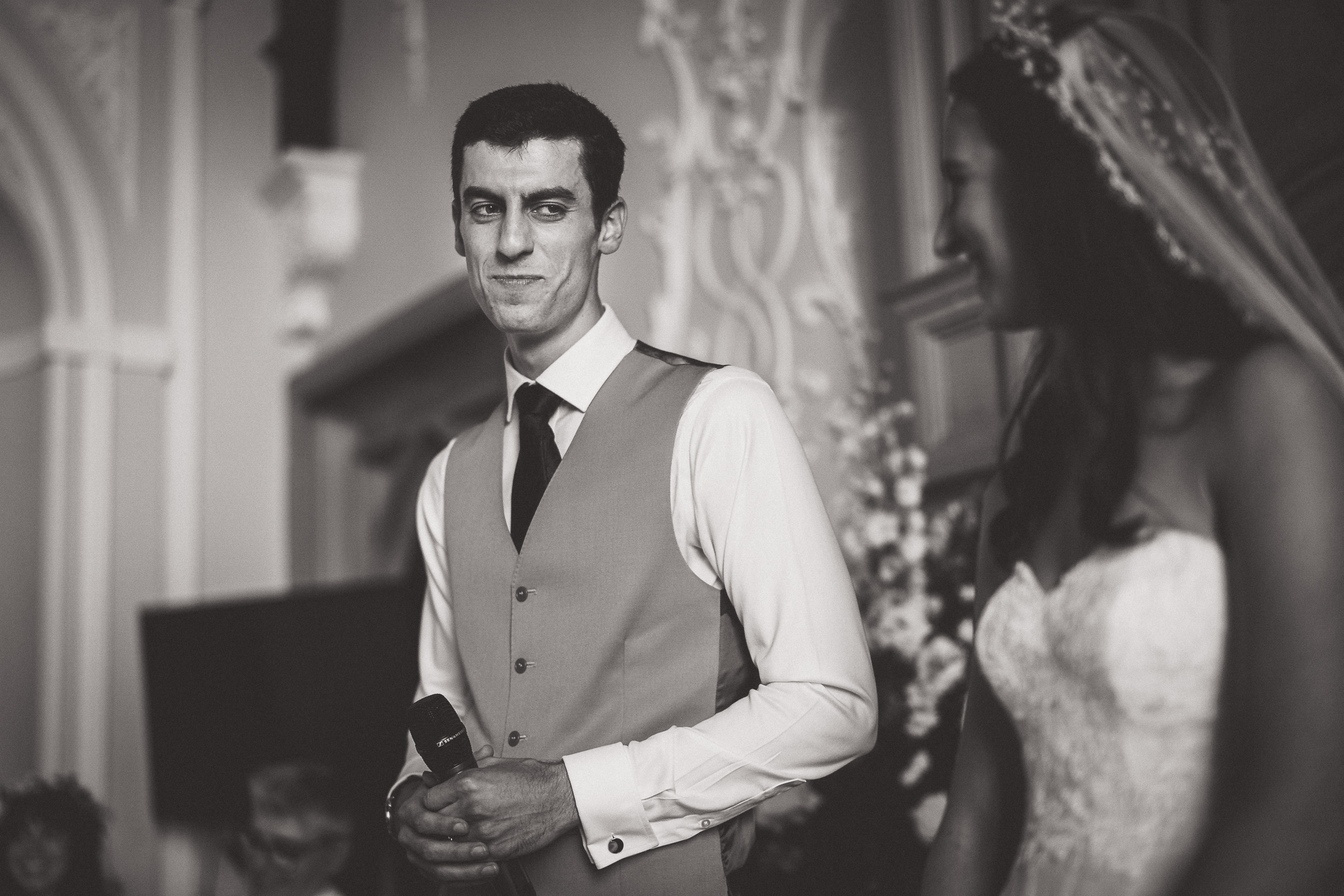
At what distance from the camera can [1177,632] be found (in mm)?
1123

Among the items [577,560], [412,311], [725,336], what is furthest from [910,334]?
[412,311]

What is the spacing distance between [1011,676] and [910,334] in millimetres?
1299

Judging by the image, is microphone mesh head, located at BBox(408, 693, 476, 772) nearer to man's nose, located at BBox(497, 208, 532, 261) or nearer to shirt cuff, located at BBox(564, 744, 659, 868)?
shirt cuff, located at BBox(564, 744, 659, 868)

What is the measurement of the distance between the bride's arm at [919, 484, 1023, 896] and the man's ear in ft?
1.52

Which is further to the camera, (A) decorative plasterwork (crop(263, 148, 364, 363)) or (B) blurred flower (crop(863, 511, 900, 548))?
(A) decorative plasterwork (crop(263, 148, 364, 363))

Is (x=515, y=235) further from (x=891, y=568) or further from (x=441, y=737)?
(x=891, y=568)

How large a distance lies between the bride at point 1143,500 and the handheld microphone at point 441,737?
43 centimetres

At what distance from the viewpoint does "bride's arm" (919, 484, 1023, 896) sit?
1301 mm

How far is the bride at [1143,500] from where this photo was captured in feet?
3.44

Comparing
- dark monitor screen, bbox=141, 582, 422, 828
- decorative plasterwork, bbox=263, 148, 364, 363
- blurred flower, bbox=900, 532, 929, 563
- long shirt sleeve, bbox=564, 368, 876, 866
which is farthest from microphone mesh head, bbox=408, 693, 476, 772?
decorative plasterwork, bbox=263, 148, 364, 363

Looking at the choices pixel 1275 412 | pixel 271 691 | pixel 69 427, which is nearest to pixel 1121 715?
pixel 1275 412

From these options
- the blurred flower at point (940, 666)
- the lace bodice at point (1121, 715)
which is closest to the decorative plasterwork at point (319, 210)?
the blurred flower at point (940, 666)

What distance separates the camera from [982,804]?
132cm

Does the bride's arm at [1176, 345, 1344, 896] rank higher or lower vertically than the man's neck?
lower
